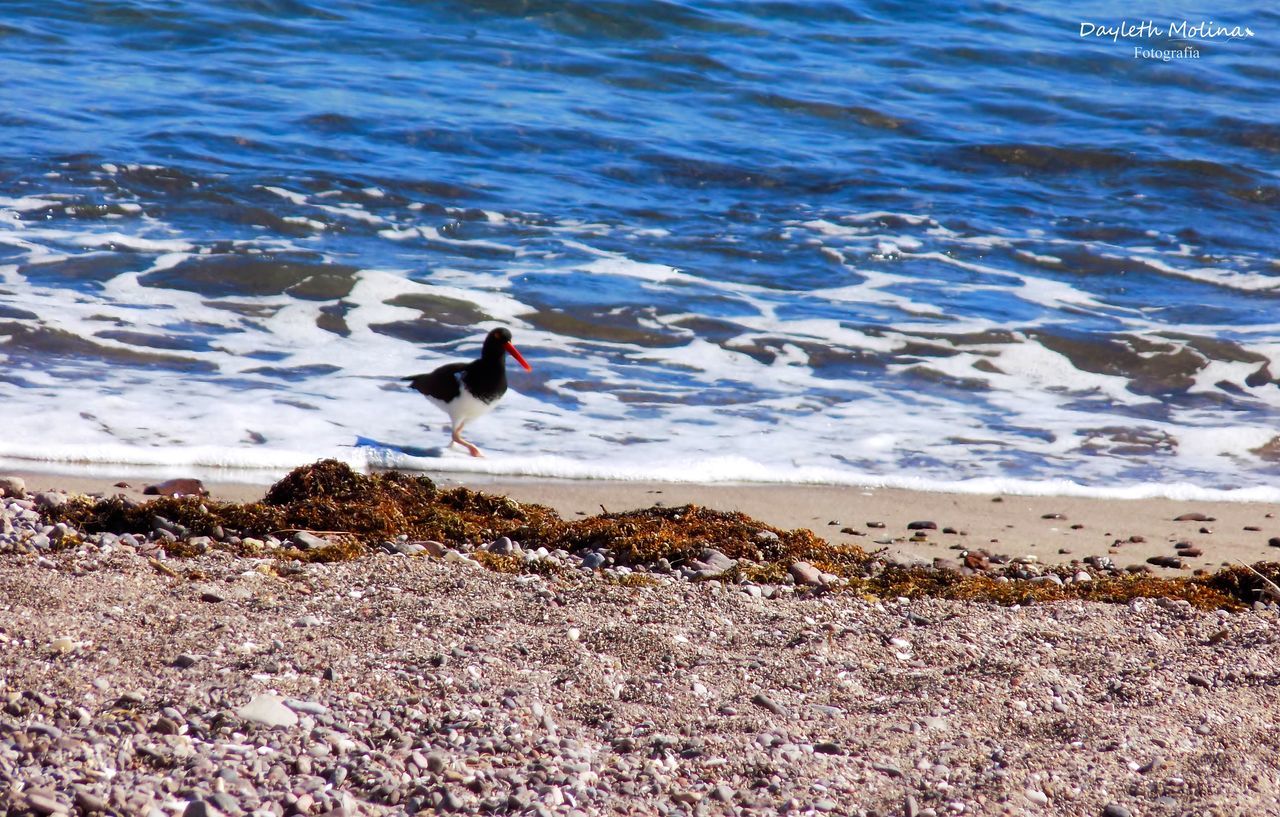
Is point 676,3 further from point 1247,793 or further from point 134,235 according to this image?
point 1247,793

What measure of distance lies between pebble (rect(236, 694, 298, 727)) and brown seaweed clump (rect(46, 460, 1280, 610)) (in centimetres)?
134

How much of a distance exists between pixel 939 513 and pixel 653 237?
17.1 ft

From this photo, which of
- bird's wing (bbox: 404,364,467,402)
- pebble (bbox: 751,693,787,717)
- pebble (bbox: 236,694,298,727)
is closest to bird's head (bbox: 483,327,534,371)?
bird's wing (bbox: 404,364,467,402)

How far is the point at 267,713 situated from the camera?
8.70ft

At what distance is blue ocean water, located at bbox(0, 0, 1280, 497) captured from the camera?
6234 mm

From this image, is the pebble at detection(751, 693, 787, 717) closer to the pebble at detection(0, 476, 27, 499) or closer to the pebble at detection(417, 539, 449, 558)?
the pebble at detection(417, 539, 449, 558)

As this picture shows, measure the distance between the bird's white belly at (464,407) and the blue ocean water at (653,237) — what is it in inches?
8.1

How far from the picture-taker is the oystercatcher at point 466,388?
5.89 metres

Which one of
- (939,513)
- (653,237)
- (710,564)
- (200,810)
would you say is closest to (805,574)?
(710,564)

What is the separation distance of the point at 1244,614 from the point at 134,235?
774 cm

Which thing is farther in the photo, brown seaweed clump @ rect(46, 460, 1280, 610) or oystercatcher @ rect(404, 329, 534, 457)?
oystercatcher @ rect(404, 329, 534, 457)

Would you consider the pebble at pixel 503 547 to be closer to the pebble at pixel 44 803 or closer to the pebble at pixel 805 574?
the pebble at pixel 805 574

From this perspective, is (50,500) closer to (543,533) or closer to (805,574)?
(543,533)

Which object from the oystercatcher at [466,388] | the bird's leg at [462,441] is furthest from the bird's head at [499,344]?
the bird's leg at [462,441]
